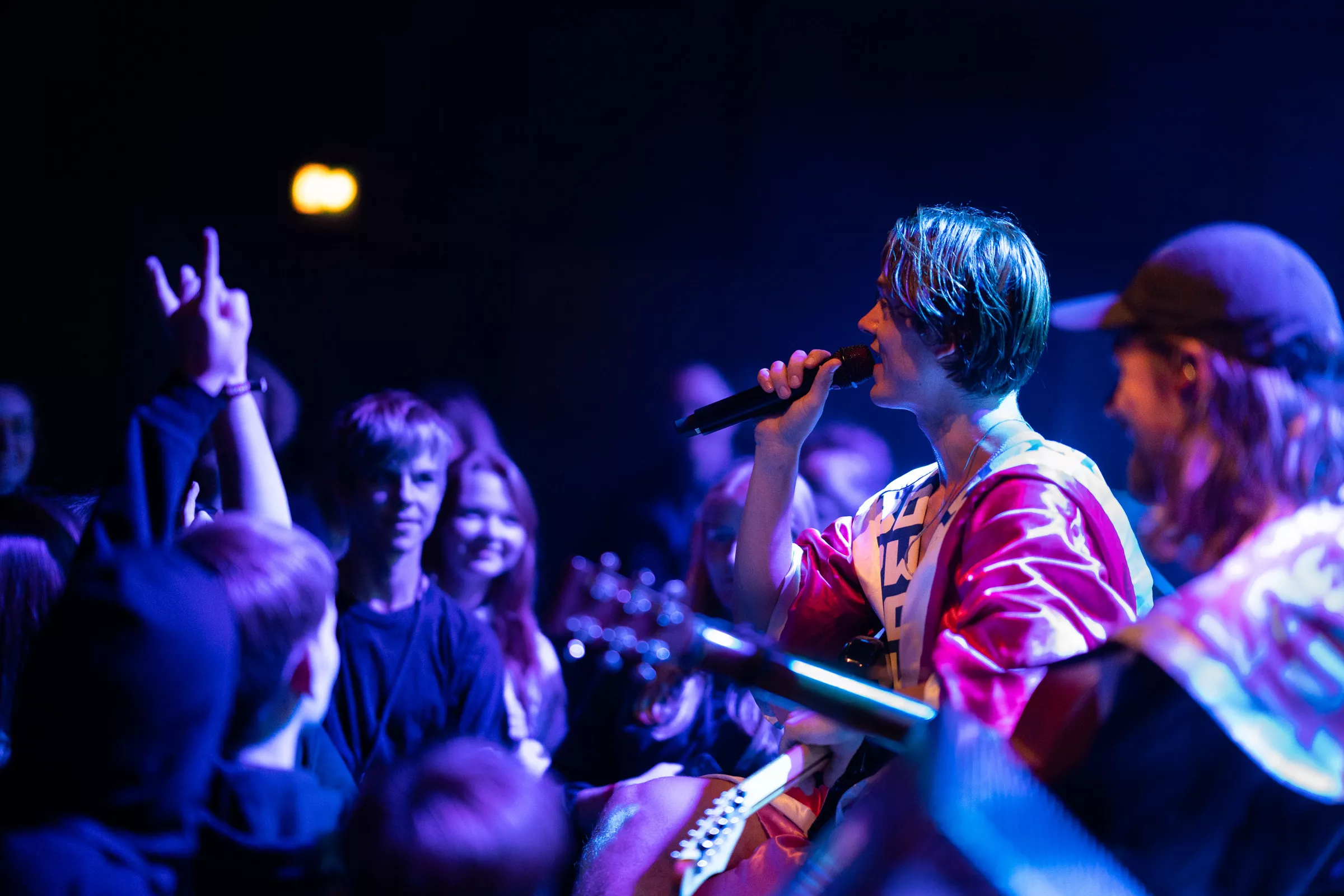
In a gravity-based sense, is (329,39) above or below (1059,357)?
A: above

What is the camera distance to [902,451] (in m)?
4.26

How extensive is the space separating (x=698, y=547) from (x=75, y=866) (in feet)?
5.76

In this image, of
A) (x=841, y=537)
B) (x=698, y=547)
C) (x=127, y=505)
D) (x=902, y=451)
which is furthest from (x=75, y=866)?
(x=902, y=451)

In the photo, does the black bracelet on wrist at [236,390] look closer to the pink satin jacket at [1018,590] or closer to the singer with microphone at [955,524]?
the singer with microphone at [955,524]

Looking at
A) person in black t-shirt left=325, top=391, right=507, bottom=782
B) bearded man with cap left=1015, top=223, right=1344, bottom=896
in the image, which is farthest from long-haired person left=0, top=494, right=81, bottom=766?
bearded man with cap left=1015, top=223, right=1344, bottom=896

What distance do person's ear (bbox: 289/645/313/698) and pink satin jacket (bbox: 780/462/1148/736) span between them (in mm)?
927

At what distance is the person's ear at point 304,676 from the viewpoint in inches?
55.1

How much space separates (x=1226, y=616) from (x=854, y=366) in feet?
2.75

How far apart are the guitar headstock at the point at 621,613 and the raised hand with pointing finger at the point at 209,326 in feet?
2.69

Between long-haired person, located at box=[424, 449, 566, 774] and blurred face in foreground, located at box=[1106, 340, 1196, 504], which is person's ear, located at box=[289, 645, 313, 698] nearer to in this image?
long-haired person, located at box=[424, 449, 566, 774]

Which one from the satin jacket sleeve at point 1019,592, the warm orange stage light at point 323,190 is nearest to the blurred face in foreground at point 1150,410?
the satin jacket sleeve at point 1019,592

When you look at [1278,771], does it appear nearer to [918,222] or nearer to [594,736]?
[918,222]

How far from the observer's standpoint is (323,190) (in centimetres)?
428

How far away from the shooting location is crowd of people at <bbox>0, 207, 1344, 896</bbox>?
3.44 feet
